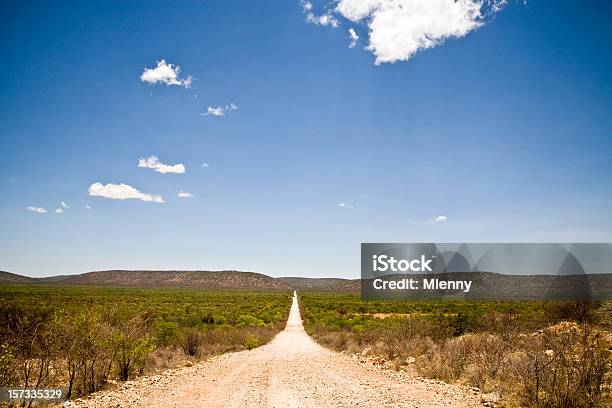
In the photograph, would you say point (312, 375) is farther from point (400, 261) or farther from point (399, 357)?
point (400, 261)

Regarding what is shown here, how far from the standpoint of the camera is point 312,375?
14.6 meters

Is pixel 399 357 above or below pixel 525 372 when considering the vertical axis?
below

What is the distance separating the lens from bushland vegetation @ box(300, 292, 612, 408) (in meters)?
9.30

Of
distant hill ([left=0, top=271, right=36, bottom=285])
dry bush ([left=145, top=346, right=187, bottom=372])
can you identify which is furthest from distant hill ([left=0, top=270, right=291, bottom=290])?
dry bush ([left=145, top=346, right=187, bottom=372])

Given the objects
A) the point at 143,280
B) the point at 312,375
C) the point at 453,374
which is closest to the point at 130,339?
the point at 312,375

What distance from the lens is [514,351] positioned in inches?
547

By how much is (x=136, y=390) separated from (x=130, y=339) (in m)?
1.87

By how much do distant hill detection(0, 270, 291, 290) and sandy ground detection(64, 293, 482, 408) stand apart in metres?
167

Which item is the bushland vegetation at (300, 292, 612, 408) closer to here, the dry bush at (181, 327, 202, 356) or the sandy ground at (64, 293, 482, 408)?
the sandy ground at (64, 293, 482, 408)

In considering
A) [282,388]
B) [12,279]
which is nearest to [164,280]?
[12,279]

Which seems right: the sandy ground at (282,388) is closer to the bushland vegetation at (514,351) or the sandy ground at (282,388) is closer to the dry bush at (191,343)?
the bushland vegetation at (514,351)

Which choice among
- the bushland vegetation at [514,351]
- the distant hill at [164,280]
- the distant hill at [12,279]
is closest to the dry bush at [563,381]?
the bushland vegetation at [514,351]

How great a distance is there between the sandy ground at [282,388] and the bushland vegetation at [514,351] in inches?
39.2

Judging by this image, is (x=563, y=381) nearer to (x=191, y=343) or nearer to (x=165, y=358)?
(x=165, y=358)
